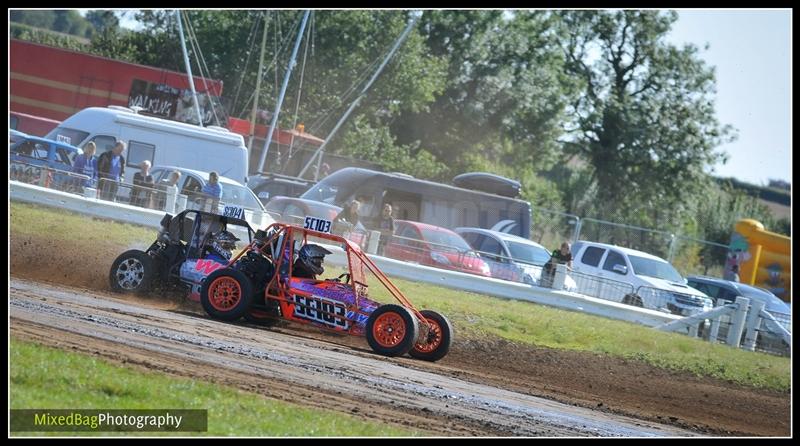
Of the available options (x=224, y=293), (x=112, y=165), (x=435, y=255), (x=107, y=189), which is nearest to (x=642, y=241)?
(x=435, y=255)

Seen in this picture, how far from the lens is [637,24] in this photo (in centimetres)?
4378

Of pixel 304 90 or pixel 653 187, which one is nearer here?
pixel 304 90

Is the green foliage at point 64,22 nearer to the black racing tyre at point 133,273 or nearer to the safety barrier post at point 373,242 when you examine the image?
the safety barrier post at point 373,242

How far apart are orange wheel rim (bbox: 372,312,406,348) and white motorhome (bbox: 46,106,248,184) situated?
1197 centimetres

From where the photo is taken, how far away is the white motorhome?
24.2 m

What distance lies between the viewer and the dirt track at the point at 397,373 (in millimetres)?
9703

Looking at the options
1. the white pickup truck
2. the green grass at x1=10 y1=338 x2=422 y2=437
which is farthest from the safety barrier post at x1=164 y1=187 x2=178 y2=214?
the green grass at x1=10 y1=338 x2=422 y2=437

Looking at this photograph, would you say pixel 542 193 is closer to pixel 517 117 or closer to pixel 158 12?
pixel 517 117

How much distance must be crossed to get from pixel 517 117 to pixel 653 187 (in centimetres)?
664

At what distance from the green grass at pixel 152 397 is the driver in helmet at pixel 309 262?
4604 millimetres

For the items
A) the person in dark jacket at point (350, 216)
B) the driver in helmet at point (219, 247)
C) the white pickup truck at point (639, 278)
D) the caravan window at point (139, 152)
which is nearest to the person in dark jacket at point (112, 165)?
the caravan window at point (139, 152)

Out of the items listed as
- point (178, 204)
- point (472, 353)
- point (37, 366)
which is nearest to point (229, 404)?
point (37, 366)

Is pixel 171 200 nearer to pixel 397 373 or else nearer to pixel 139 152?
pixel 139 152

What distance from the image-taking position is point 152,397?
827cm
